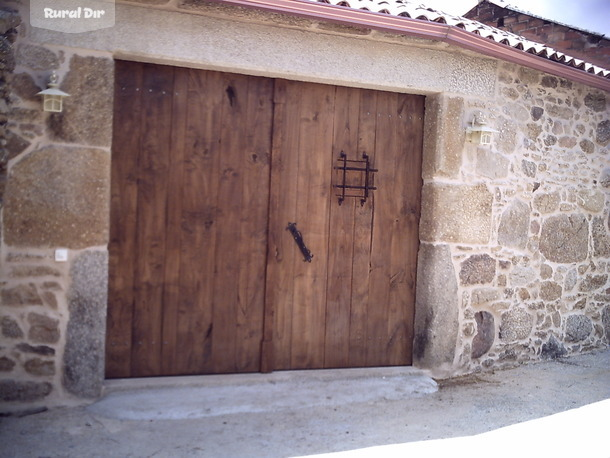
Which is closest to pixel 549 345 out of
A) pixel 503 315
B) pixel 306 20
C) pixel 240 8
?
pixel 503 315

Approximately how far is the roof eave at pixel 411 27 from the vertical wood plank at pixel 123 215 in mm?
933

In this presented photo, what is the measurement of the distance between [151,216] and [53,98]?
1.01 m

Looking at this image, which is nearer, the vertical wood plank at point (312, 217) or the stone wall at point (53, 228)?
the stone wall at point (53, 228)

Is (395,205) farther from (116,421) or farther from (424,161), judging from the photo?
(116,421)

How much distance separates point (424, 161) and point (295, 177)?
114 cm

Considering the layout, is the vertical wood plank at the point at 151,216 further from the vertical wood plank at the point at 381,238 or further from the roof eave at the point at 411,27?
the vertical wood plank at the point at 381,238

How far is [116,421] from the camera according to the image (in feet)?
12.1

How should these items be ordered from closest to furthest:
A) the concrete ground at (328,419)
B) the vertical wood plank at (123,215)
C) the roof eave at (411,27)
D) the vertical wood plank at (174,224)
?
the concrete ground at (328,419)
the roof eave at (411,27)
the vertical wood plank at (123,215)
the vertical wood plank at (174,224)

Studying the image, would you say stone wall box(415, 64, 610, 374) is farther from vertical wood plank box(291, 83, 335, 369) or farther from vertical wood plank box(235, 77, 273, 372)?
vertical wood plank box(235, 77, 273, 372)

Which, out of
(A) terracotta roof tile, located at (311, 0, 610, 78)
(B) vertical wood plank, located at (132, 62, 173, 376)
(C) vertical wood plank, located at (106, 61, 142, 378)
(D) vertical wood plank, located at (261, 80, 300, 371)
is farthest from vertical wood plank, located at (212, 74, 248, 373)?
(A) terracotta roof tile, located at (311, 0, 610, 78)

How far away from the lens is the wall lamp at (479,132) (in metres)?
4.81

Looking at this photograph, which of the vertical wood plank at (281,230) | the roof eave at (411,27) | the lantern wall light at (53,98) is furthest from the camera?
the vertical wood plank at (281,230)

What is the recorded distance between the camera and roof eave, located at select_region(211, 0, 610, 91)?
3.86 metres

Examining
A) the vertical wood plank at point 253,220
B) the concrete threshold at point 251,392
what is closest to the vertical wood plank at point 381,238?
the concrete threshold at point 251,392
